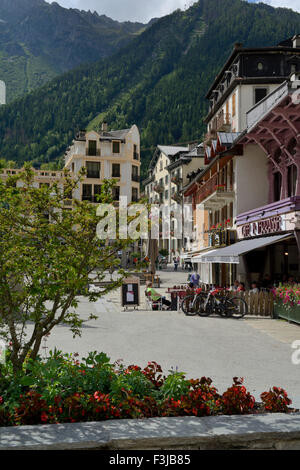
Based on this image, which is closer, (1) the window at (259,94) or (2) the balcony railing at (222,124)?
(1) the window at (259,94)

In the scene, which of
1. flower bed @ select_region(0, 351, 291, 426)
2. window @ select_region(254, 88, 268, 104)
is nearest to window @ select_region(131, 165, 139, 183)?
window @ select_region(254, 88, 268, 104)

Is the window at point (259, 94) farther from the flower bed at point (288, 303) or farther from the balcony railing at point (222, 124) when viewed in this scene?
the flower bed at point (288, 303)

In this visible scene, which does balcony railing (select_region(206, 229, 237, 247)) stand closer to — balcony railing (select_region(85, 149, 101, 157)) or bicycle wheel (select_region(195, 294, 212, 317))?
bicycle wheel (select_region(195, 294, 212, 317))

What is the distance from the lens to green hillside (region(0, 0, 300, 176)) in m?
141

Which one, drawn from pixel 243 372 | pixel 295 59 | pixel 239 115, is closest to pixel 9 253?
pixel 243 372

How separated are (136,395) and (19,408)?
45.6 inches

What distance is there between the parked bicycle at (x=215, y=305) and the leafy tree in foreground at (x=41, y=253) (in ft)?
41.1

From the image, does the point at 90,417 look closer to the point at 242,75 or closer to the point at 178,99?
the point at 242,75

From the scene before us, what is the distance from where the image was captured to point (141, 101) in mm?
172500

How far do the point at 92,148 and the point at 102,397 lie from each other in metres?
66.9

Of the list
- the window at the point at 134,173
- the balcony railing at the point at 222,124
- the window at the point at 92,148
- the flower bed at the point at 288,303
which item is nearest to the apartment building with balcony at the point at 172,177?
the window at the point at 134,173

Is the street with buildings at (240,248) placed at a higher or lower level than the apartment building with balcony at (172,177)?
lower

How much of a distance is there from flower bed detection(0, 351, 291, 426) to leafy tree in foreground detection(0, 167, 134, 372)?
58cm

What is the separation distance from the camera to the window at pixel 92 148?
6950cm
